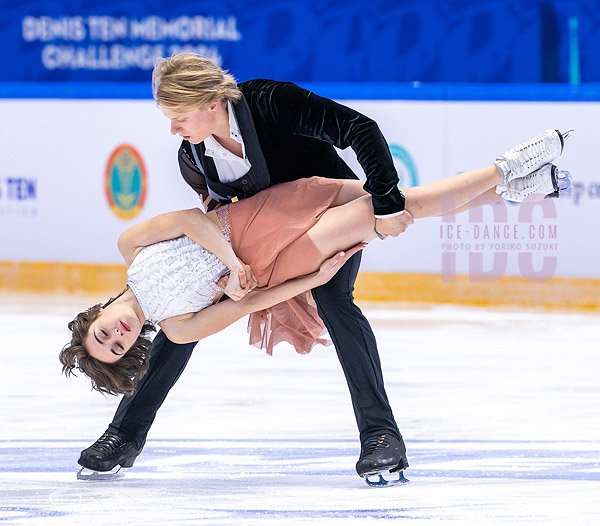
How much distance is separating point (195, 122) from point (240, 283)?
0.41m

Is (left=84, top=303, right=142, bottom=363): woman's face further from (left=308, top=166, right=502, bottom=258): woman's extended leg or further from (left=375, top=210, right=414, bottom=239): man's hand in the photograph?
(left=375, top=210, right=414, bottom=239): man's hand

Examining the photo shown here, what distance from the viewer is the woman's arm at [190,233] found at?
2584 mm

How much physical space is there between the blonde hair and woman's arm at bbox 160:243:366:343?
0.47 metres

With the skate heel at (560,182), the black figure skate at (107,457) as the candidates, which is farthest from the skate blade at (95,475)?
the skate heel at (560,182)

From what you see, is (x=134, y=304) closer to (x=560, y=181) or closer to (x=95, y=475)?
(x=95, y=475)

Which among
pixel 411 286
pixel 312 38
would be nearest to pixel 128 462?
pixel 411 286

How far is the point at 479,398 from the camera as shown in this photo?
3551 millimetres

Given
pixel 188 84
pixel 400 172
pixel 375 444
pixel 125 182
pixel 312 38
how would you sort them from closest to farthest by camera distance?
pixel 188 84 < pixel 375 444 < pixel 400 172 < pixel 125 182 < pixel 312 38

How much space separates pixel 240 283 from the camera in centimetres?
258

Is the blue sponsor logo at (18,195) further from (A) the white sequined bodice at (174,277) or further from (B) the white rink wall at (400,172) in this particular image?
(A) the white sequined bodice at (174,277)

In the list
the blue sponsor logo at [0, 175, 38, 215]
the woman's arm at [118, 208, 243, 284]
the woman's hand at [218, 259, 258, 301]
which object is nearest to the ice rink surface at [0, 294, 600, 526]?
the woman's hand at [218, 259, 258, 301]

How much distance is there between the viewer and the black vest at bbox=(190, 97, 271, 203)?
2494mm

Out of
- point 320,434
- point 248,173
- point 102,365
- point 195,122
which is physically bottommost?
point 320,434

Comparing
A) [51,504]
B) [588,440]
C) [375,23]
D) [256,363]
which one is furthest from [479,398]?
[375,23]
